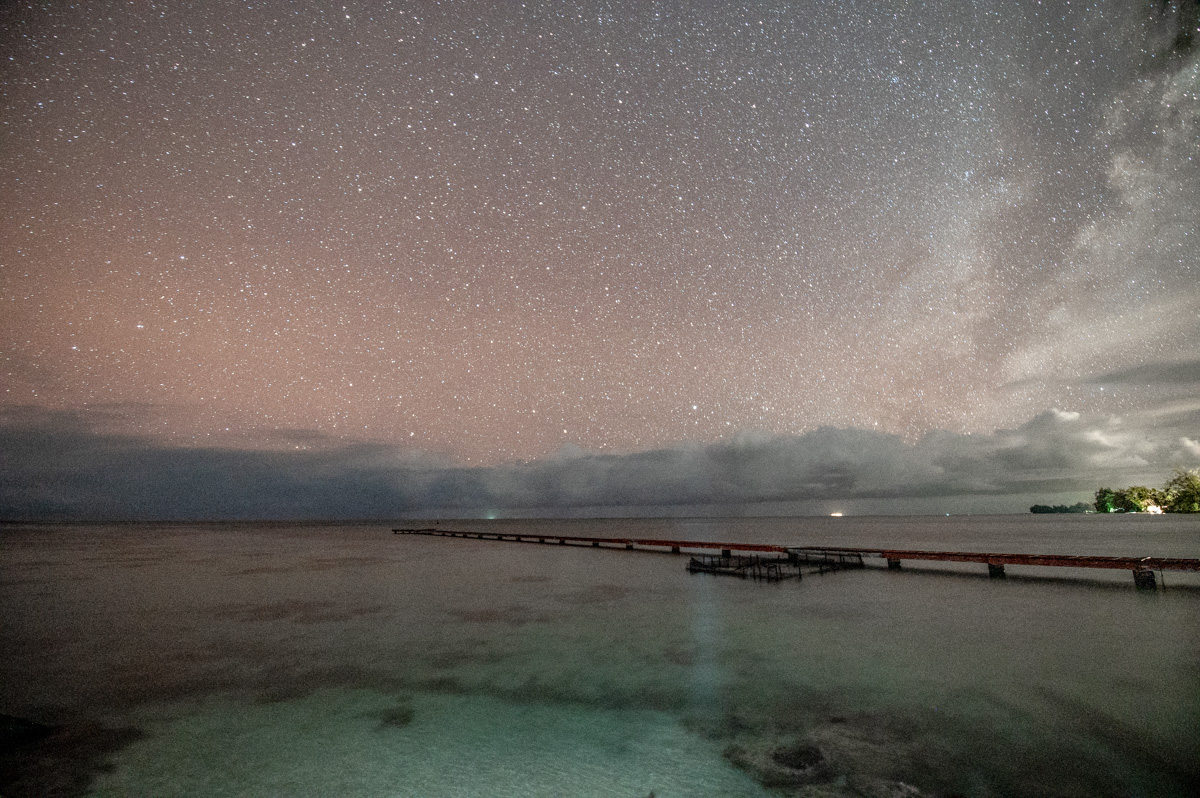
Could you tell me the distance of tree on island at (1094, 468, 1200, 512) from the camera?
358 ft

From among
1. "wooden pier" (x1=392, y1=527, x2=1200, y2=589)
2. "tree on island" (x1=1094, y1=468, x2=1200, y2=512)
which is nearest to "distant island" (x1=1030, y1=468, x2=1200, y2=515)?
"tree on island" (x1=1094, y1=468, x2=1200, y2=512)

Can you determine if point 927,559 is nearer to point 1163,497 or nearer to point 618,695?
point 618,695

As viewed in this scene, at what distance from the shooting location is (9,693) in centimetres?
1220

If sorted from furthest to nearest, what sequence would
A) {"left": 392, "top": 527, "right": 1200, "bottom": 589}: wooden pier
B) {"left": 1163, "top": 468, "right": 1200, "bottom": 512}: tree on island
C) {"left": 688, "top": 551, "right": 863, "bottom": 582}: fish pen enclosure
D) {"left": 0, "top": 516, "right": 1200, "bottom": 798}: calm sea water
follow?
{"left": 1163, "top": 468, "right": 1200, "bottom": 512}: tree on island, {"left": 688, "top": 551, "right": 863, "bottom": 582}: fish pen enclosure, {"left": 392, "top": 527, "right": 1200, "bottom": 589}: wooden pier, {"left": 0, "top": 516, "right": 1200, "bottom": 798}: calm sea water

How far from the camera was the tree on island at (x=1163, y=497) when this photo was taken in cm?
10916

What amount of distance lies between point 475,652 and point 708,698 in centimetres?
766

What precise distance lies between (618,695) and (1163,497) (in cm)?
18802

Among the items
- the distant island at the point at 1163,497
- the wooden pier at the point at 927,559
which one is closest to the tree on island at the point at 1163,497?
the distant island at the point at 1163,497

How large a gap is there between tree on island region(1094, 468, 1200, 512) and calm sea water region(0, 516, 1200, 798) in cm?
13343

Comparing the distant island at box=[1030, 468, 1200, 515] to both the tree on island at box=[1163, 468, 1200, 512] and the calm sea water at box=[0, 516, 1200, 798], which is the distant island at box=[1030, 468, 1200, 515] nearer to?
the tree on island at box=[1163, 468, 1200, 512]

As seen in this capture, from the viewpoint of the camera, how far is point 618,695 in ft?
37.6

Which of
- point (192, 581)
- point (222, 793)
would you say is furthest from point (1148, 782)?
point (192, 581)

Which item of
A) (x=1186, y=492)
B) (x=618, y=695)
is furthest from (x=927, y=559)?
(x=1186, y=492)

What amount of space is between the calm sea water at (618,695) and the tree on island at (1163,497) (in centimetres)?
13343
